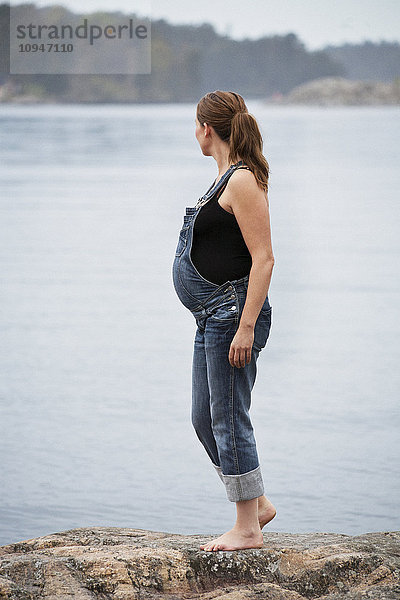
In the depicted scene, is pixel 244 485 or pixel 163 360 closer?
pixel 244 485

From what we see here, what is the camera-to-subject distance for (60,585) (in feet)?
8.18

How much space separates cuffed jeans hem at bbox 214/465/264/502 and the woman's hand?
334 mm

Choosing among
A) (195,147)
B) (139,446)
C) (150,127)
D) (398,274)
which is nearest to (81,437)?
(139,446)

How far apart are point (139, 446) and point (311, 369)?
142 centimetres

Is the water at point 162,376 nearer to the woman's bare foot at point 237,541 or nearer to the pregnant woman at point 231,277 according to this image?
the woman's bare foot at point 237,541

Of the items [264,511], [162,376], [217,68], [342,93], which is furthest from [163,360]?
[342,93]

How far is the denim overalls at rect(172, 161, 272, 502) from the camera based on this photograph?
2.62m

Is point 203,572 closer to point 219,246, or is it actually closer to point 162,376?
point 219,246

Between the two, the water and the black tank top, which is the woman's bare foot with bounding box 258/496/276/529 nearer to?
the black tank top

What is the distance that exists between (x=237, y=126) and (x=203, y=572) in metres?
1.15

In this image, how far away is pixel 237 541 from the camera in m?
2.71

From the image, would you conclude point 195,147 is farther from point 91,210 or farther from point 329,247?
point 329,247

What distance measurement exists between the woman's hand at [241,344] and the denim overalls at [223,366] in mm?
46

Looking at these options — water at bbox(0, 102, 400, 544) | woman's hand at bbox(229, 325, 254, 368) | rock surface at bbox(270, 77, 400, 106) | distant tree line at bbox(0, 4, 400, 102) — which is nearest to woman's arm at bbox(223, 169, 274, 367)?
woman's hand at bbox(229, 325, 254, 368)
